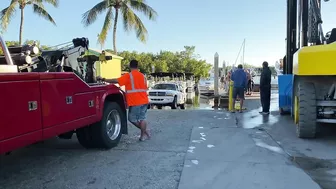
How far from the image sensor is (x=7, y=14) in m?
21.7

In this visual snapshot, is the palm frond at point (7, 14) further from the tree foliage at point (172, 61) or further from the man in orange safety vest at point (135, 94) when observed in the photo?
the tree foliage at point (172, 61)

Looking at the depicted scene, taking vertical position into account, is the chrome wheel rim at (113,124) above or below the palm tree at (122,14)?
below

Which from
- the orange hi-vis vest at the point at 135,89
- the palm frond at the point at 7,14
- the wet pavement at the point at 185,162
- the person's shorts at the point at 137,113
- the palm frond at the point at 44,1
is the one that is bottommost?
the wet pavement at the point at 185,162

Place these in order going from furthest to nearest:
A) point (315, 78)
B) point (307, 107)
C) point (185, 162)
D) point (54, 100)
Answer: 1. point (315, 78)
2. point (307, 107)
3. point (185, 162)
4. point (54, 100)

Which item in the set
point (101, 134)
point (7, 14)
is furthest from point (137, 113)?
point (7, 14)

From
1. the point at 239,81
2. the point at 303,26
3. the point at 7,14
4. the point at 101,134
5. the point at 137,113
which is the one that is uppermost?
the point at 7,14

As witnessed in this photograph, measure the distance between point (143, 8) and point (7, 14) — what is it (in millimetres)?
11160

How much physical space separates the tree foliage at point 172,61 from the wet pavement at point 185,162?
49.7m

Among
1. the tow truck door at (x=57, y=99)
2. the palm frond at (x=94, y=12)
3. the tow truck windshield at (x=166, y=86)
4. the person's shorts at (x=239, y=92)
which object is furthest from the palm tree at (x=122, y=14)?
the tow truck door at (x=57, y=99)

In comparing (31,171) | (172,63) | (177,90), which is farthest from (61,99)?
(172,63)

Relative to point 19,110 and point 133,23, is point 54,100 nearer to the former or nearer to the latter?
point 19,110

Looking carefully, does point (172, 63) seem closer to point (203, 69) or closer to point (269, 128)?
point (203, 69)

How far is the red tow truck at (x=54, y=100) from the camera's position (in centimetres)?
354

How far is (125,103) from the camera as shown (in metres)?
6.84
